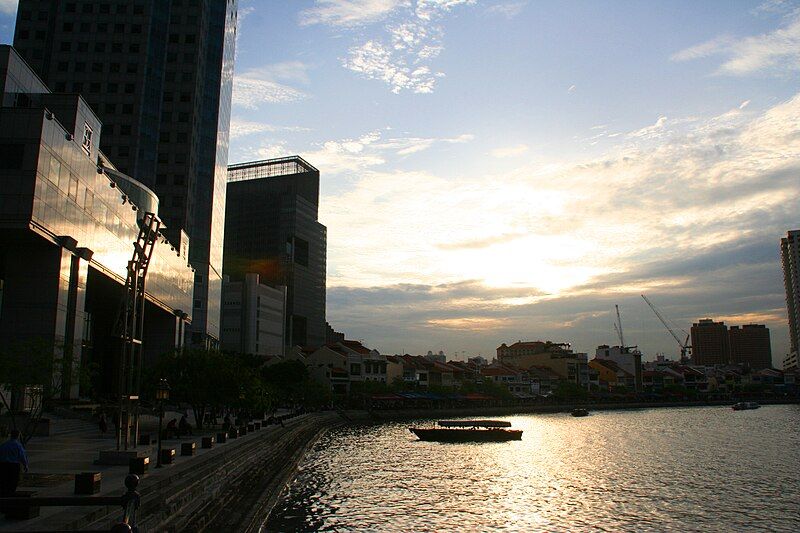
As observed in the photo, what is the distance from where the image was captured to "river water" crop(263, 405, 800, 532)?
114ft

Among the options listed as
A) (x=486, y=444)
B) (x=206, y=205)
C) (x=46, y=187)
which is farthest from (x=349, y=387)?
(x=46, y=187)

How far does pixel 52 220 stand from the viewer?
47938 millimetres

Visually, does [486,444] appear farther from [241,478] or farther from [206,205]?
[206,205]

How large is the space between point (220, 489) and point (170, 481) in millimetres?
8856

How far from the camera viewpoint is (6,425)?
122 ft

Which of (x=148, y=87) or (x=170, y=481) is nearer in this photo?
(x=170, y=481)

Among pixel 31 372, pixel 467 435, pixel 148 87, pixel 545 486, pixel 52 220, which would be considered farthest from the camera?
pixel 148 87

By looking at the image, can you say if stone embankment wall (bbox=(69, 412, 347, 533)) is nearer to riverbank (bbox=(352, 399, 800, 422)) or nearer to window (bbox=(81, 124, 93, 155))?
window (bbox=(81, 124, 93, 155))

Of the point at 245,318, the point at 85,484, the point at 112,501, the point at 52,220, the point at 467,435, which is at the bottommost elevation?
the point at 467,435

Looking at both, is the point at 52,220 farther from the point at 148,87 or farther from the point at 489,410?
the point at 489,410

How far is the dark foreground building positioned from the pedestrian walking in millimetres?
11797

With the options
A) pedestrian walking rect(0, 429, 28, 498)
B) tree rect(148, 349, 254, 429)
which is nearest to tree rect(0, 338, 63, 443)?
pedestrian walking rect(0, 429, 28, 498)

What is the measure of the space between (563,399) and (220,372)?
150 m

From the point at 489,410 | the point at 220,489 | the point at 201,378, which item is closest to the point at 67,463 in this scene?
the point at 220,489
